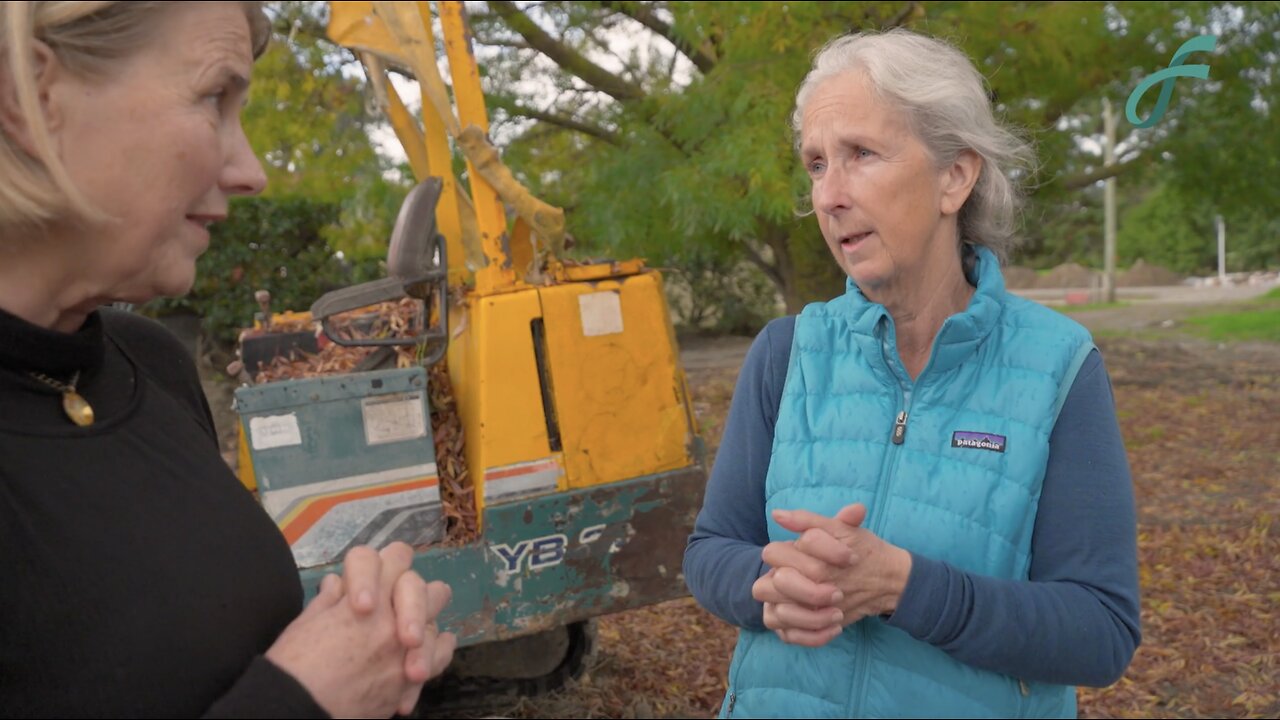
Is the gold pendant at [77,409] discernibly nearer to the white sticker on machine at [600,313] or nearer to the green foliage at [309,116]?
the white sticker on machine at [600,313]

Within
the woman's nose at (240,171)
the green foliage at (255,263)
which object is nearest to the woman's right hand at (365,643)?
the woman's nose at (240,171)

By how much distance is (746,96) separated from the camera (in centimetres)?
591

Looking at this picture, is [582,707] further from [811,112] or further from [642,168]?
[642,168]

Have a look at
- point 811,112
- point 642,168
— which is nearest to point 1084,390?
point 811,112

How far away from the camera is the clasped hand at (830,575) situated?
5.43 feet

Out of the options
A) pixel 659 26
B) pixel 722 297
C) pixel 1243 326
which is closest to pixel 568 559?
pixel 659 26

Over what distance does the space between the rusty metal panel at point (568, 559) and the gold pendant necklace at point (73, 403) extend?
2.56m

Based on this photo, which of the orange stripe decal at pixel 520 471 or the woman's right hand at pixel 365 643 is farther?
the orange stripe decal at pixel 520 471

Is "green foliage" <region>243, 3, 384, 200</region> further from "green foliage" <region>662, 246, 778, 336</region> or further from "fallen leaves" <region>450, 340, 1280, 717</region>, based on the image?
"green foliage" <region>662, 246, 778, 336</region>

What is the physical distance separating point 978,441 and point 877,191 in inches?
19.5

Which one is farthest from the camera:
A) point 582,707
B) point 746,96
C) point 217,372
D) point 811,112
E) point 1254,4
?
point 217,372

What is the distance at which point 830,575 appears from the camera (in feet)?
5.46

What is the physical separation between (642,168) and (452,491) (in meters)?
4.05

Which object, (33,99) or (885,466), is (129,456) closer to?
(33,99)
